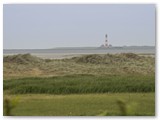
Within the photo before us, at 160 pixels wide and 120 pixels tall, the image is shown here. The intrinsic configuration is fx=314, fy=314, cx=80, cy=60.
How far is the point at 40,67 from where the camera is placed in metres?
2.68

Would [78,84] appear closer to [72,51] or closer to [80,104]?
[80,104]

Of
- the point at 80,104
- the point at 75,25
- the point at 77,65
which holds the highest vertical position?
the point at 75,25

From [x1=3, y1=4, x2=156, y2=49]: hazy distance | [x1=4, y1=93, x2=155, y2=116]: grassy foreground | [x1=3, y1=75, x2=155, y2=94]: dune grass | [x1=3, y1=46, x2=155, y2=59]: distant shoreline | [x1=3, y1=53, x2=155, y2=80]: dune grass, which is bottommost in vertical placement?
[x1=4, y1=93, x2=155, y2=116]: grassy foreground

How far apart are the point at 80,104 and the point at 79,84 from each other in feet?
0.57

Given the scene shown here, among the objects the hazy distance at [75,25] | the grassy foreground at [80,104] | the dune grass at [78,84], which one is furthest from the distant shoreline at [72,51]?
the grassy foreground at [80,104]

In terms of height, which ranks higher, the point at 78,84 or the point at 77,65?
the point at 77,65

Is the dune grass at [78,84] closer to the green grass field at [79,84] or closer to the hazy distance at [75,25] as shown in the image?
the green grass field at [79,84]

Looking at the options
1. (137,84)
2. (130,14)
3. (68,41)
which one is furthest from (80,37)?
(137,84)

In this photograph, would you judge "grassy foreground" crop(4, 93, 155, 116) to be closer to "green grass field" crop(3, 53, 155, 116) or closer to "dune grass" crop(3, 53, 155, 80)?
"green grass field" crop(3, 53, 155, 116)

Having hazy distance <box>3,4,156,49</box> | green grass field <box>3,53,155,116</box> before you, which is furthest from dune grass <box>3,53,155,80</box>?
hazy distance <box>3,4,156,49</box>

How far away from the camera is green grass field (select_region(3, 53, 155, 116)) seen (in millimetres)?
2650

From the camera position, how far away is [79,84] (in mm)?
2717

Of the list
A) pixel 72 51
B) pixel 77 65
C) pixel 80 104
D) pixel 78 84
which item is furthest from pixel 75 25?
pixel 80 104

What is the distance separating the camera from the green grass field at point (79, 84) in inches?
104
